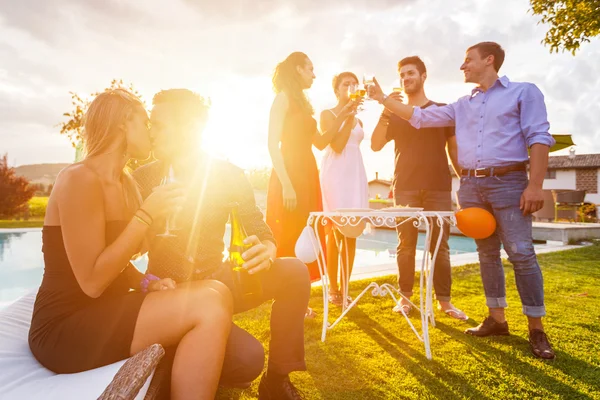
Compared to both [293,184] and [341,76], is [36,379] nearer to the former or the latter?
[293,184]

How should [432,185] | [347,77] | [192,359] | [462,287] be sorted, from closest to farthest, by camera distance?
[192,359]
[432,185]
[347,77]
[462,287]

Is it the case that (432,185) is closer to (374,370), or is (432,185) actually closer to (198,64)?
(374,370)

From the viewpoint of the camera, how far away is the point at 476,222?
114 inches

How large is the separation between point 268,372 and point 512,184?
2.31 meters

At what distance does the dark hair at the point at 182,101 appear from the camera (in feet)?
5.92

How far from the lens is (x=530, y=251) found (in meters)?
2.81

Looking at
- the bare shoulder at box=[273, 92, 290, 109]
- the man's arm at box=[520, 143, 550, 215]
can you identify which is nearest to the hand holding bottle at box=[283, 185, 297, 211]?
the bare shoulder at box=[273, 92, 290, 109]

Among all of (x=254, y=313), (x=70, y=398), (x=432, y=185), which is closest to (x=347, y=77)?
(x=432, y=185)

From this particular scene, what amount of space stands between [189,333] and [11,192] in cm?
2522

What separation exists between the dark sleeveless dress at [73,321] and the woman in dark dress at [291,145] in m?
2.06

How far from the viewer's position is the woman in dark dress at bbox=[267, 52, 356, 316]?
135 inches

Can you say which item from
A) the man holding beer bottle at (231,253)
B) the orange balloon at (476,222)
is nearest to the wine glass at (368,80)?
the orange balloon at (476,222)

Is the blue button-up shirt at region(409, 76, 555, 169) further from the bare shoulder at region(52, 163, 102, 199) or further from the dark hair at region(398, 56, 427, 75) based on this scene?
the bare shoulder at region(52, 163, 102, 199)

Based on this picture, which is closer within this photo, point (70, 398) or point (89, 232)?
point (70, 398)
